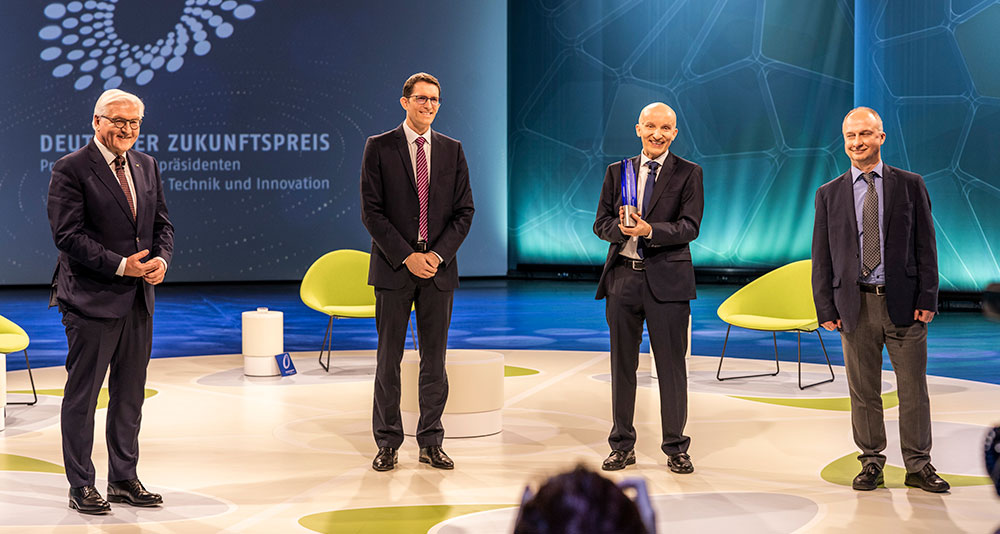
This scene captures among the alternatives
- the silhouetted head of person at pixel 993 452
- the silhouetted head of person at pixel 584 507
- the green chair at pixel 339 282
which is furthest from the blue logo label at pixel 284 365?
the silhouetted head of person at pixel 584 507

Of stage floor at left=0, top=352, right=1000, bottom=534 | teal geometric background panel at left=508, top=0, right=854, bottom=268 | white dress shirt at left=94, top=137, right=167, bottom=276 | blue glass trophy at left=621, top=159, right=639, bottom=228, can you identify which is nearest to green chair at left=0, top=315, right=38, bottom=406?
stage floor at left=0, top=352, right=1000, bottom=534

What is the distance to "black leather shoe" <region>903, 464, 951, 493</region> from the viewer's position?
3.86 metres

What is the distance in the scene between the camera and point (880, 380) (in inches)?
157

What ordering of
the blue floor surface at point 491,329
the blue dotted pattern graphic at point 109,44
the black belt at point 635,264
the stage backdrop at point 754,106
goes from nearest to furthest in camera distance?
the black belt at point 635,264, the blue floor surface at point 491,329, the stage backdrop at point 754,106, the blue dotted pattern graphic at point 109,44

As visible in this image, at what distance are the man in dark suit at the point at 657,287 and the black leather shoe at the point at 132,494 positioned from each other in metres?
1.83

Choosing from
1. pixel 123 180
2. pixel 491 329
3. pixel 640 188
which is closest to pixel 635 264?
pixel 640 188

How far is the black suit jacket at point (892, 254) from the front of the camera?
3.89m

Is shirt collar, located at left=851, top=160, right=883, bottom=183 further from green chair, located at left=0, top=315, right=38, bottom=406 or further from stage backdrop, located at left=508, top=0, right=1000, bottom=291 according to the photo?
stage backdrop, located at left=508, top=0, right=1000, bottom=291

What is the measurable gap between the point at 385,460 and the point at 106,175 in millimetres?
1633

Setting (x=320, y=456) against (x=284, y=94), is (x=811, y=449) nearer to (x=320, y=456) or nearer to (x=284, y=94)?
(x=320, y=456)

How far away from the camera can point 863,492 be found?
12.8 ft

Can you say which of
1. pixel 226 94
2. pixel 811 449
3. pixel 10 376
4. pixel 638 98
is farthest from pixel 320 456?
pixel 638 98

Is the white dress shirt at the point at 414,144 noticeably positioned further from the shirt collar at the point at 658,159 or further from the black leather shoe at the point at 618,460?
the black leather shoe at the point at 618,460

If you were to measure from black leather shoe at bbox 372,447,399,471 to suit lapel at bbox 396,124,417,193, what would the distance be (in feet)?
3.73
